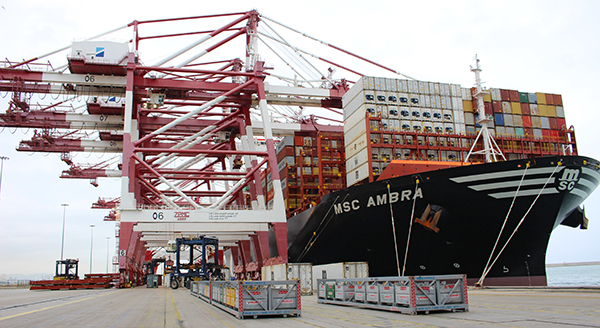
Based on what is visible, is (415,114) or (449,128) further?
(415,114)

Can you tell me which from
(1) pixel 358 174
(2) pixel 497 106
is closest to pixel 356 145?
(1) pixel 358 174

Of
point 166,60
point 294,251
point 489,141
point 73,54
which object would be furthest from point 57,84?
point 489,141

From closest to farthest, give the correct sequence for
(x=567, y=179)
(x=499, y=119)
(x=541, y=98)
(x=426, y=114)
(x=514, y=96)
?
1. (x=567, y=179)
2. (x=499, y=119)
3. (x=426, y=114)
4. (x=514, y=96)
5. (x=541, y=98)

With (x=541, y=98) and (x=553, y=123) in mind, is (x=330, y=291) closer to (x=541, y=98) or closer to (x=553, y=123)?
(x=553, y=123)

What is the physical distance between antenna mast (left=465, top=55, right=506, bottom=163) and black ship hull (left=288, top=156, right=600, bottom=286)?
15.6ft

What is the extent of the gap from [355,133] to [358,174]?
2488mm

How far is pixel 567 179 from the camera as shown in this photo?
17391 millimetres

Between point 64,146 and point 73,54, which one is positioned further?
point 64,146

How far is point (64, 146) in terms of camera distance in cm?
3806

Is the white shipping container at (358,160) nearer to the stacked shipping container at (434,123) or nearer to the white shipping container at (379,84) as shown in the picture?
the stacked shipping container at (434,123)

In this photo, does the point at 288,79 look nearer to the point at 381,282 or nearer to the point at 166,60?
the point at 166,60

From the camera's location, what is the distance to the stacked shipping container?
23984mm

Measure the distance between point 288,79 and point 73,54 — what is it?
45.5ft

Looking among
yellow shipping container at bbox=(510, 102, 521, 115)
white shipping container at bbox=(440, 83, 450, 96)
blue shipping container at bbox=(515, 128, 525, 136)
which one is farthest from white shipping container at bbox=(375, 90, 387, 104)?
blue shipping container at bbox=(515, 128, 525, 136)
